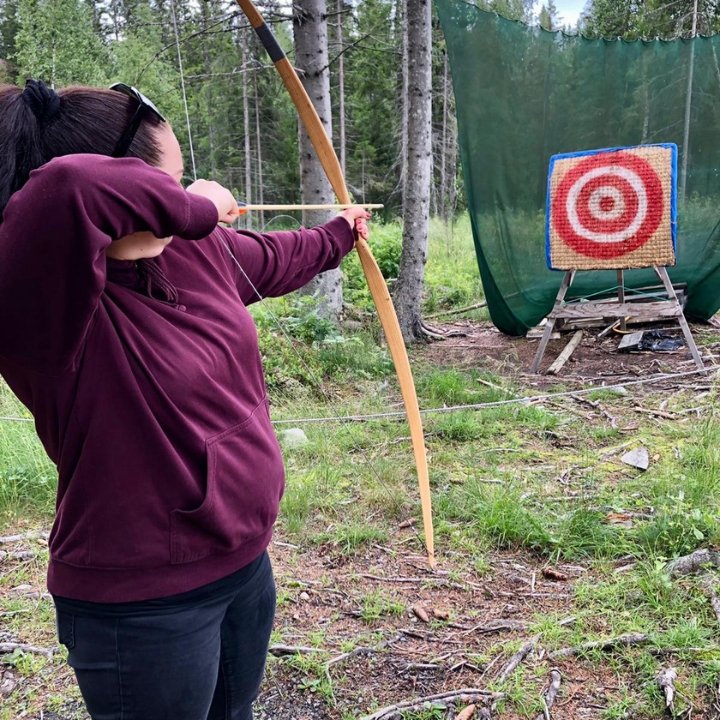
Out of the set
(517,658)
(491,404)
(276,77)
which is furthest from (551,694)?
(276,77)

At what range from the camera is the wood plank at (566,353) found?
12.5 ft

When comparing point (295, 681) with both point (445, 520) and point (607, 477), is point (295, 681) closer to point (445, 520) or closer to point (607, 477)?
point (445, 520)

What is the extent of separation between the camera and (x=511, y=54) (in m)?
4.13

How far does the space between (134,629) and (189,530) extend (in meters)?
0.12

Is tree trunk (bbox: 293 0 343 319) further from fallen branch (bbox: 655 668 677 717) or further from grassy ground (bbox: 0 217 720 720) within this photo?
fallen branch (bbox: 655 668 677 717)

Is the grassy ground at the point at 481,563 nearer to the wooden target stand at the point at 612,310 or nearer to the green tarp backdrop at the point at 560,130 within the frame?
the wooden target stand at the point at 612,310

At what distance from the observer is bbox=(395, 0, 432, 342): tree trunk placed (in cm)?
443

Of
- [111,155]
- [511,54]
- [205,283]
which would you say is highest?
[511,54]

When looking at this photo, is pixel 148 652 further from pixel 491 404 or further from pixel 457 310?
pixel 457 310

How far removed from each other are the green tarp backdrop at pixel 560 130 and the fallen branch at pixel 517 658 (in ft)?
10.2

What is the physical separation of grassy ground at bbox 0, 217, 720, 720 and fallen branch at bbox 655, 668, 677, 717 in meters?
0.02

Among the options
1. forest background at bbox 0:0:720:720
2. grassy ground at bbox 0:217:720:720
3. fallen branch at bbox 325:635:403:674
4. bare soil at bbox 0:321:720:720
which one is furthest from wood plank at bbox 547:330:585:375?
fallen branch at bbox 325:635:403:674

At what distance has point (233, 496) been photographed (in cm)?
79

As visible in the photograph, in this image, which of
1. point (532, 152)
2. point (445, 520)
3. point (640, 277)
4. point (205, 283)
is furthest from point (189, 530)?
point (640, 277)
